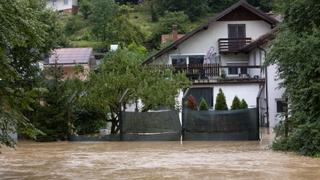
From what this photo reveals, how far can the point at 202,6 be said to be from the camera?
89.4 metres

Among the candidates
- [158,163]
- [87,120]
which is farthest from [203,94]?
[158,163]

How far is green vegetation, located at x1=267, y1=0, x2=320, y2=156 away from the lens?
63.2 ft

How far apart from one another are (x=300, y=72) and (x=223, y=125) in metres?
7.53

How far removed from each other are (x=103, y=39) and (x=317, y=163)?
205 ft

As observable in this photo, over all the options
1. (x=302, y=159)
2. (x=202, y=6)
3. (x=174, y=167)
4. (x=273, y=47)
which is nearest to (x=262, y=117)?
(x=273, y=47)

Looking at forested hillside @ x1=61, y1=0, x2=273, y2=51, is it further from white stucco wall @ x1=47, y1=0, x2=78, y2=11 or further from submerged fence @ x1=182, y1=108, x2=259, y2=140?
submerged fence @ x1=182, y1=108, x2=259, y2=140

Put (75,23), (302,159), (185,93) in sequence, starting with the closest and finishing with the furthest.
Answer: (302,159) < (185,93) < (75,23)

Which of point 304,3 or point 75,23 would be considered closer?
point 304,3

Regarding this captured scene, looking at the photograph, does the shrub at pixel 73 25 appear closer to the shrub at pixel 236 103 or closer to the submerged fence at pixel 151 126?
the shrub at pixel 236 103

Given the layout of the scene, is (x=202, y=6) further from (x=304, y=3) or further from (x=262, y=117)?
(x=304, y=3)

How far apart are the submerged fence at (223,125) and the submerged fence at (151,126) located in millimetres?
502

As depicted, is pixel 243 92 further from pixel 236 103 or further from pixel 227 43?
pixel 227 43

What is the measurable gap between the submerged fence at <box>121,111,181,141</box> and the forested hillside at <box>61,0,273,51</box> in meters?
41.7

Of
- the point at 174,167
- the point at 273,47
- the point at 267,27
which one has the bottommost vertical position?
the point at 174,167
